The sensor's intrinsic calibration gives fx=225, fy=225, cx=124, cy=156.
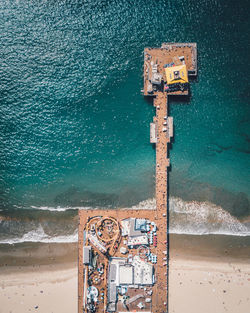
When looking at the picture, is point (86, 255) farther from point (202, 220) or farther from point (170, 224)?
point (202, 220)

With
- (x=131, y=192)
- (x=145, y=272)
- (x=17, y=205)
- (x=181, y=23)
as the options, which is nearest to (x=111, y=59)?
(x=181, y=23)

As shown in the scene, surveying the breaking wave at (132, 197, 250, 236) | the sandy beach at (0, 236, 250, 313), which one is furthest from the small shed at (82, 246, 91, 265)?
the breaking wave at (132, 197, 250, 236)

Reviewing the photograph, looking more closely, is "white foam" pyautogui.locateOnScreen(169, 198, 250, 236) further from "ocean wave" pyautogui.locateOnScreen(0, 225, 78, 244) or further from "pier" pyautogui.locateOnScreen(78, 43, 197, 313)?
"ocean wave" pyautogui.locateOnScreen(0, 225, 78, 244)

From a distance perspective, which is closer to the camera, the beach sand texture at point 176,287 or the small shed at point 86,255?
the small shed at point 86,255

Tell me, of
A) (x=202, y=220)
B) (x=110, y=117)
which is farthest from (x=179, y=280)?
(x=110, y=117)

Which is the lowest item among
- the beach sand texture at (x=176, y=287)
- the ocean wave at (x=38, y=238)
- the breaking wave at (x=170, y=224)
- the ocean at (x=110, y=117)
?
the beach sand texture at (x=176, y=287)

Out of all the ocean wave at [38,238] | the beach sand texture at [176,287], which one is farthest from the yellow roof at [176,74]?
the ocean wave at [38,238]

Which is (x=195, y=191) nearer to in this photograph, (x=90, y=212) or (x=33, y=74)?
(x=90, y=212)

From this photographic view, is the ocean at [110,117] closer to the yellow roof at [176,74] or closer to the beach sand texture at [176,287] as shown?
the yellow roof at [176,74]
